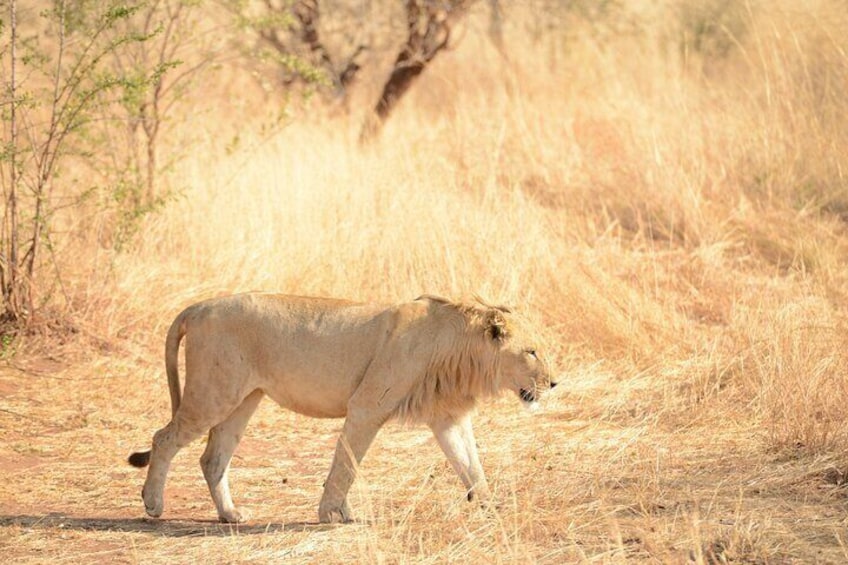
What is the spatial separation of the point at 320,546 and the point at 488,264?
431 centimetres

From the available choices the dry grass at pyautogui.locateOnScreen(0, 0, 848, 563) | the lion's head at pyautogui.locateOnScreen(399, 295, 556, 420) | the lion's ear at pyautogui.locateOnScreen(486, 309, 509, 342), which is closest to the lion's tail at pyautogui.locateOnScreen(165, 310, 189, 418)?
the dry grass at pyautogui.locateOnScreen(0, 0, 848, 563)

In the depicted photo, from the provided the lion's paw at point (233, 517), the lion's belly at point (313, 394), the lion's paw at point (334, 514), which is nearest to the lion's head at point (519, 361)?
the lion's belly at point (313, 394)

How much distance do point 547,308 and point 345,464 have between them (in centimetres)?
364

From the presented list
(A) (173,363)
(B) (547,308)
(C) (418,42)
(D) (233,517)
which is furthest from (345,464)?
(C) (418,42)

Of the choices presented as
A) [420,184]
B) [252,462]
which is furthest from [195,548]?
[420,184]

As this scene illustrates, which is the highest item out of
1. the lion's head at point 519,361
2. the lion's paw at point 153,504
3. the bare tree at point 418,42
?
the bare tree at point 418,42

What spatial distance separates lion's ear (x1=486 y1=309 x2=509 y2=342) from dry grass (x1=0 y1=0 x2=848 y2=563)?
664 mm

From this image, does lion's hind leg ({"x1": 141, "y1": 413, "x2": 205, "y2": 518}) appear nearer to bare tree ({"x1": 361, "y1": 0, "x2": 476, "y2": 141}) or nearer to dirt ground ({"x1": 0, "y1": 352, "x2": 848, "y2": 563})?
dirt ground ({"x1": 0, "y1": 352, "x2": 848, "y2": 563})

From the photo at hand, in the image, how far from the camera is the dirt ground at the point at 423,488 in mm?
4969

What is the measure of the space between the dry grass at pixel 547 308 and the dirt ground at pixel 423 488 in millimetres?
21

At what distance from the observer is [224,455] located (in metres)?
5.80

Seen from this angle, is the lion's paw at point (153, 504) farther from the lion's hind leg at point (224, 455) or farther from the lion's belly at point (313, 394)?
the lion's belly at point (313, 394)

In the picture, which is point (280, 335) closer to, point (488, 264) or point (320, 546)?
point (320, 546)

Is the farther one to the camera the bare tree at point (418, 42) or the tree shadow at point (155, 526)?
the bare tree at point (418, 42)
